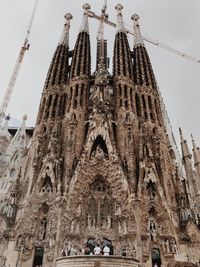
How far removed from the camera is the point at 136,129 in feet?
84.8

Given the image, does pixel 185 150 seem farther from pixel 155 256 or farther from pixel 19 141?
pixel 19 141

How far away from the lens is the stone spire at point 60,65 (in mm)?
30172

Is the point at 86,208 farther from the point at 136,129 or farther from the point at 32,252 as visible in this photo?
the point at 136,129

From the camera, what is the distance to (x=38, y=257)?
760 inches

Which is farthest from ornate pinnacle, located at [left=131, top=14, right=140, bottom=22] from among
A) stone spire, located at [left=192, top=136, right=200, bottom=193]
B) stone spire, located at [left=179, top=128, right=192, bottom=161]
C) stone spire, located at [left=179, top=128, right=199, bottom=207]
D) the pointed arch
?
the pointed arch

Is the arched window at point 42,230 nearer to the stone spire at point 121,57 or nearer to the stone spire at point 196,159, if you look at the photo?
the stone spire at point 121,57

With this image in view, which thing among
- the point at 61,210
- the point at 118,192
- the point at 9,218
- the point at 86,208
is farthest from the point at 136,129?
the point at 9,218

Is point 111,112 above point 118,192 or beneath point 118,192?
above

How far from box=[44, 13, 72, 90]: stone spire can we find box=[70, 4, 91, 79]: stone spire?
1334mm

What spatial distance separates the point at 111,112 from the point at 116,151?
5.29 m

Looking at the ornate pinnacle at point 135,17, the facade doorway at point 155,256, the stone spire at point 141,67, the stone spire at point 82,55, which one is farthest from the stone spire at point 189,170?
the ornate pinnacle at point 135,17

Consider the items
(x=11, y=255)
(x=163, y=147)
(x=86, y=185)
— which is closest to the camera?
(x=11, y=255)

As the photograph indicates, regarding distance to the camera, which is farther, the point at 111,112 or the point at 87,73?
the point at 87,73

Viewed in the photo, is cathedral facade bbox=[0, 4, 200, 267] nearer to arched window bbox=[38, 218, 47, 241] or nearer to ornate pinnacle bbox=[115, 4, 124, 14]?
arched window bbox=[38, 218, 47, 241]
